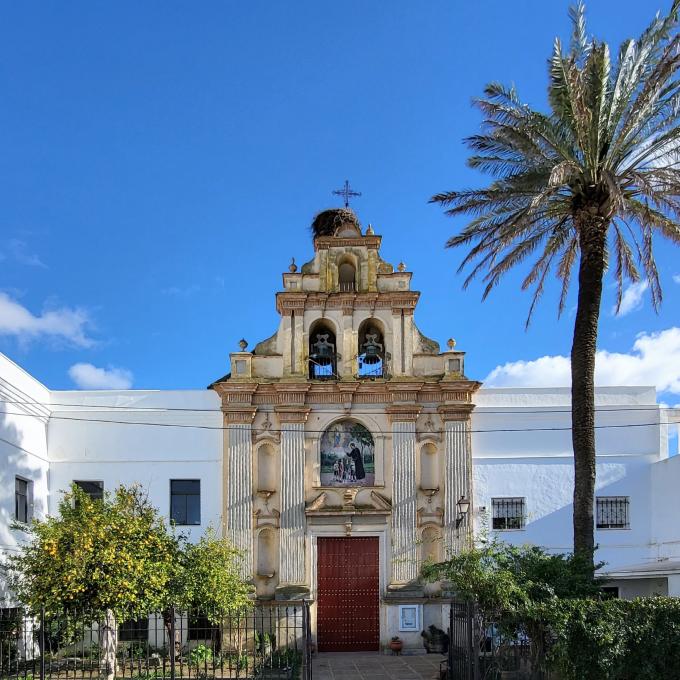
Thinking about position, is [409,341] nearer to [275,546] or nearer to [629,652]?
[275,546]

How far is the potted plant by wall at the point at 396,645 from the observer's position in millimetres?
23547

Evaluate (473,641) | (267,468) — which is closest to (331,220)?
(267,468)

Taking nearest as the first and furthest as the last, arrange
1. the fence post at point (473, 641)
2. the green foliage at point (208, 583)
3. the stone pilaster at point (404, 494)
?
1. the fence post at point (473, 641)
2. the green foliage at point (208, 583)
3. the stone pilaster at point (404, 494)

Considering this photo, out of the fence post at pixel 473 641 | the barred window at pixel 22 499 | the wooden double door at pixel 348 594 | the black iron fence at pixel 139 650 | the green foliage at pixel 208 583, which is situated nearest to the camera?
the fence post at pixel 473 641

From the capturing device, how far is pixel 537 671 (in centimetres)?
1478

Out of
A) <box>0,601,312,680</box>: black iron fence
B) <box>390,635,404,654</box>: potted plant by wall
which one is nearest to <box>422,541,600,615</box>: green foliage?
<box>0,601,312,680</box>: black iron fence

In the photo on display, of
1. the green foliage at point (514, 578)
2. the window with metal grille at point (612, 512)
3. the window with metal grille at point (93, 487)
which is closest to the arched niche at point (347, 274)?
the window with metal grille at point (93, 487)

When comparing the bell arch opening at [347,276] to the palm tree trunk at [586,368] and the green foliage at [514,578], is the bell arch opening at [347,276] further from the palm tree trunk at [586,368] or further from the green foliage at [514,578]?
the green foliage at [514,578]

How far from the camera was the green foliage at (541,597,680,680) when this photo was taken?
14.3m

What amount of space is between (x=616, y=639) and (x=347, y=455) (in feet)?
37.9

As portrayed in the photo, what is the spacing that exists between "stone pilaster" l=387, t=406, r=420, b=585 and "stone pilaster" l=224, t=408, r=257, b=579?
3890 millimetres

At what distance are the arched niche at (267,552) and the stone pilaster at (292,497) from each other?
214mm

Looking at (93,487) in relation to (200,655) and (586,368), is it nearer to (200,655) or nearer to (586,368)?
(200,655)

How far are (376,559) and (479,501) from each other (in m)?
3.24
